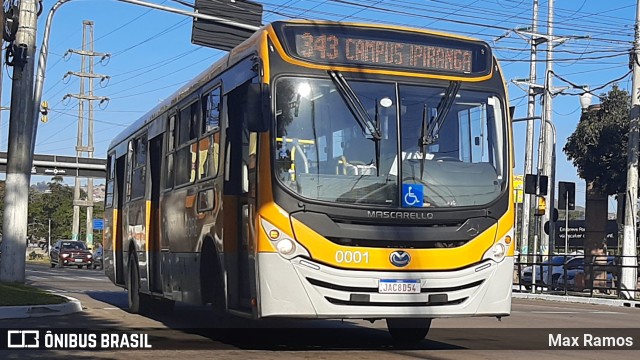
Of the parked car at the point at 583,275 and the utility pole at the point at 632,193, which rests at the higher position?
the utility pole at the point at 632,193

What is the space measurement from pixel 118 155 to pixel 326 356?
34.7ft

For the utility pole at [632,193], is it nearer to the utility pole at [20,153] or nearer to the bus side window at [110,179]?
the bus side window at [110,179]

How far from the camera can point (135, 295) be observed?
1747 centimetres

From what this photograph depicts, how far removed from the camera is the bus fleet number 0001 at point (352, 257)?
34.1 ft

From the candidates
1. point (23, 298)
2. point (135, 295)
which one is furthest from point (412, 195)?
point (23, 298)

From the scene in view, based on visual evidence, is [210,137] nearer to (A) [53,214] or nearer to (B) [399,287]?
(B) [399,287]

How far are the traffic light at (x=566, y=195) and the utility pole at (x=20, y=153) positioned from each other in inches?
660

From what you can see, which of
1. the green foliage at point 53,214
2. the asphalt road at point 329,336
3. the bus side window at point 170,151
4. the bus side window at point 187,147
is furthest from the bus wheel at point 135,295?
the green foliage at point 53,214

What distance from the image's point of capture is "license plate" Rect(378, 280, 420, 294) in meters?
10.5

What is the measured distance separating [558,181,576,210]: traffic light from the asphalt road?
11.8 metres

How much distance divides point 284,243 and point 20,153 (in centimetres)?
1398

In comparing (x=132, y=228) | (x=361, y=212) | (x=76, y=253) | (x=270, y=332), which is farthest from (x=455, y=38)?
(x=76, y=253)

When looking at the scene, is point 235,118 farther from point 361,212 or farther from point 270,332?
point 270,332

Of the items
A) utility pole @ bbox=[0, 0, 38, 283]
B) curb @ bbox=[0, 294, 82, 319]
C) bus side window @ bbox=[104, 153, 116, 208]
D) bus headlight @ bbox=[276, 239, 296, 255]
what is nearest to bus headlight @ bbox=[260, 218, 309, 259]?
bus headlight @ bbox=[276, 239, 296, 255]
